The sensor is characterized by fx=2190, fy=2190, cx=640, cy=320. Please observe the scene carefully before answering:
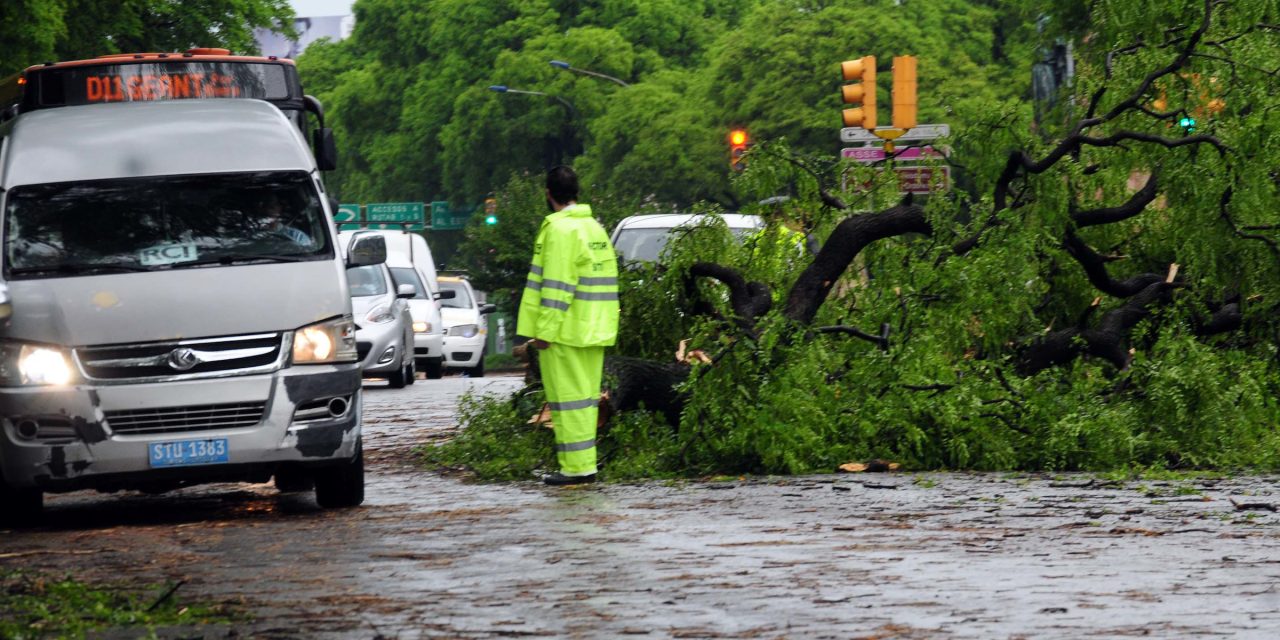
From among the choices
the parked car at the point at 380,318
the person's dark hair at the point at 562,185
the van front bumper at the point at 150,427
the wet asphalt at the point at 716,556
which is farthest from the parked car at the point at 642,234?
the van front bumper at the point at 150,427

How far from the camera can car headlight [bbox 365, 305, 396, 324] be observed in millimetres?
25623

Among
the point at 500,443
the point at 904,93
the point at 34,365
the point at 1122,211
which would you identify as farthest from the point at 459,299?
the point at 34,365

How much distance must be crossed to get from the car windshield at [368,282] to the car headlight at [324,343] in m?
14.2

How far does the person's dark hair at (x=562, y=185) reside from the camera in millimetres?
12852

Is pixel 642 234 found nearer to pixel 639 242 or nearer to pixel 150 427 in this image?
pixel 639 242

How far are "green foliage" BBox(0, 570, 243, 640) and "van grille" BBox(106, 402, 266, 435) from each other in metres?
2.42

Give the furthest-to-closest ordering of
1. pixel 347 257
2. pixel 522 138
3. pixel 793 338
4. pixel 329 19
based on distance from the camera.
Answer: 1. pixel 329 19
2. pixel 522 138
3. pixel 793 338
4. pixel 347 257

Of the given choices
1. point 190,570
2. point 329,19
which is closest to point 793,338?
point 190,570

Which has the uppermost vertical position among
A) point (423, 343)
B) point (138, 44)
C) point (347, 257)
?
point (138, 44)

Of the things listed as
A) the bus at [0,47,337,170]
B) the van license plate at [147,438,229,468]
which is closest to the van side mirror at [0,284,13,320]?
the van license plate at [147,438,229,468]

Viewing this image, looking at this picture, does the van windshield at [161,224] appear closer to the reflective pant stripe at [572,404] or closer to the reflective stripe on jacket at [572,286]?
the reflective stripe on jacket at [572,286]

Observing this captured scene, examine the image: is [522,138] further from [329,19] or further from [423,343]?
[329,19]

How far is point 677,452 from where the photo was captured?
13406mm

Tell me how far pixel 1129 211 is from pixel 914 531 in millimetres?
5345
